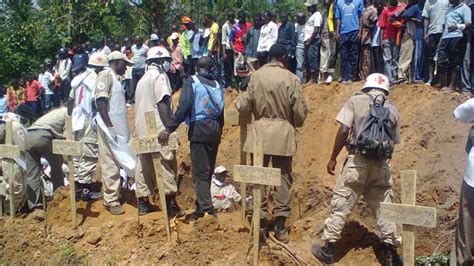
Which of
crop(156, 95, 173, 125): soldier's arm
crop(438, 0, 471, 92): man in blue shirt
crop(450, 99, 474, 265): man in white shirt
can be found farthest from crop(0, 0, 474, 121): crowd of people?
crop(450, 99, 474, 265): man in white shirt

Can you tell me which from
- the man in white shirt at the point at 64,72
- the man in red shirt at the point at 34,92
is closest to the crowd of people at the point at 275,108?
the man in white shirt at the point at 64,72

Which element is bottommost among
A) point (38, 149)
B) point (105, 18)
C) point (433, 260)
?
point (433, 260)

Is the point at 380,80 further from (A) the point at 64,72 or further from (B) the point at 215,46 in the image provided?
(A) the point at 64,72

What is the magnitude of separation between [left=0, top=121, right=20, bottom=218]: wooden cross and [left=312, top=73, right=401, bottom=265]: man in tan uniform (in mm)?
4186

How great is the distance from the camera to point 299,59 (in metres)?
11.8

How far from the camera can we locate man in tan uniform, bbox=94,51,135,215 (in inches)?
296

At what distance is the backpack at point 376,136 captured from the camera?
5.71 m

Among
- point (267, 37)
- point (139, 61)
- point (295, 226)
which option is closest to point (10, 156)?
point (295, 226)

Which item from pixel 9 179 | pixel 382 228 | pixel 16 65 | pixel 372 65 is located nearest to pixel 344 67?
pixel 372 65

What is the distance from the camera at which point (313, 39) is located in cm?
1142

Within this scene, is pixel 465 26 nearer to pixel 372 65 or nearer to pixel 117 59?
pixel 372 65

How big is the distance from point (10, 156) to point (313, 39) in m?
6.05

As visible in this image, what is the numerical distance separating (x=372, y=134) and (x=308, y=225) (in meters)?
1.70

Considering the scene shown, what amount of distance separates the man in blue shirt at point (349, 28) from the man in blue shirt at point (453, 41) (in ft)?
5.54
